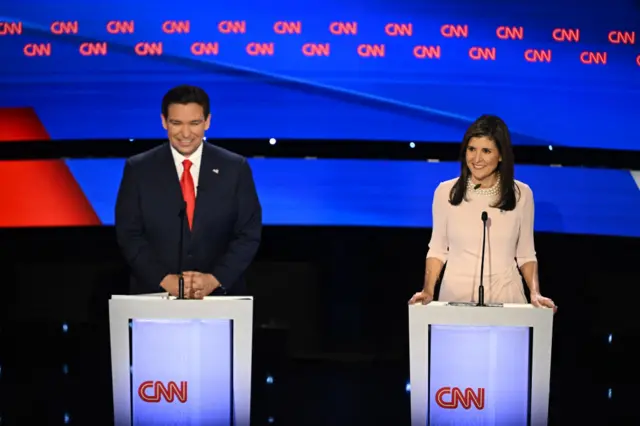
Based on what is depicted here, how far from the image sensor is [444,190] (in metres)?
3.20

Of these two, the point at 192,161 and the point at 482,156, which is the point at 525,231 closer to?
the point at 482,156

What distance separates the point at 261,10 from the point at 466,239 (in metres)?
1.88

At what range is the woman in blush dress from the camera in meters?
3.11

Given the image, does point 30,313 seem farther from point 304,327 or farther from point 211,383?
point 211,383

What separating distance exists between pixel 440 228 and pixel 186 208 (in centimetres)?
86

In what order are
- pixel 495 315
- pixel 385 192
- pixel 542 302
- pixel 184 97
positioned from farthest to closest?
pixel 385 192
pixel 184 97
pixel 542 302
pixel 495 315

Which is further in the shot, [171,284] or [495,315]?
[171,284]

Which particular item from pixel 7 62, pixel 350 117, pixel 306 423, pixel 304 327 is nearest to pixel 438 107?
pixel 350 117

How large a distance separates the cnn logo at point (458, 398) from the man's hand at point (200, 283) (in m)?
0.84

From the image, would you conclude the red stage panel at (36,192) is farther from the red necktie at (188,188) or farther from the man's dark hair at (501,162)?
the man's dark hair at (501,162)

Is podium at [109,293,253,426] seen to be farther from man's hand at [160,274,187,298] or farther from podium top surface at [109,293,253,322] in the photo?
man's hand at [160,274,187,298]

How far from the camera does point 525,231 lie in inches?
125

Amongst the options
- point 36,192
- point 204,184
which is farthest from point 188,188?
point 36,192

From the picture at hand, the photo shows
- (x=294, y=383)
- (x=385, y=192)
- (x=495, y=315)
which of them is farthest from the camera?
(x=385, y=192)
